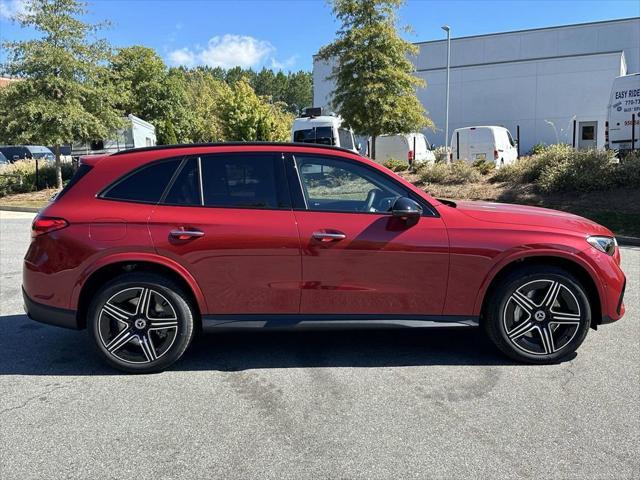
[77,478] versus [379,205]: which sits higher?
[379,205]

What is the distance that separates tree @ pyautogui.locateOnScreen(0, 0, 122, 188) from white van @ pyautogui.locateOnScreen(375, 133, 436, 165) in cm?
1120

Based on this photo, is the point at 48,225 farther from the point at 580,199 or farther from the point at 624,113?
the point at 624,113

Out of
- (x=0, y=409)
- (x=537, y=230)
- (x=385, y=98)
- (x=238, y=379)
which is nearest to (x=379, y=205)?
(x=537, y=230)

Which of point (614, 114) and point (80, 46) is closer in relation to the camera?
point (614, 114)

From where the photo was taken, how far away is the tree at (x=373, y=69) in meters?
16.7

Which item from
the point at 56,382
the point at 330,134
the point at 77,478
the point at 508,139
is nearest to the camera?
the point at 77,478

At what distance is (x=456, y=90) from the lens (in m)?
40.1

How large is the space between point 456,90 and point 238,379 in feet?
130

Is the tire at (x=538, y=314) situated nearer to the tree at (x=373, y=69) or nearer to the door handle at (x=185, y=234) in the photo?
the door handle at (x=185, y=234)

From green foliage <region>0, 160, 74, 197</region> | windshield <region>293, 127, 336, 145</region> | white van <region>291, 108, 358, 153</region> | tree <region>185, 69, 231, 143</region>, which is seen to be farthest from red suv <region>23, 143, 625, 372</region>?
tree <region>185, 69, 231, 143</region>

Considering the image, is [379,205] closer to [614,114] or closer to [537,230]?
[537,230]

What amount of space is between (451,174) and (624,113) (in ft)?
19.0

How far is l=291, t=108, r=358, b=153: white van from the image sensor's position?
1852 cm

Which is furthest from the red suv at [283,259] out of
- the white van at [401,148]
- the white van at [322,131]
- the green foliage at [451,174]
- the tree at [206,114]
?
the tree at [206,114]
